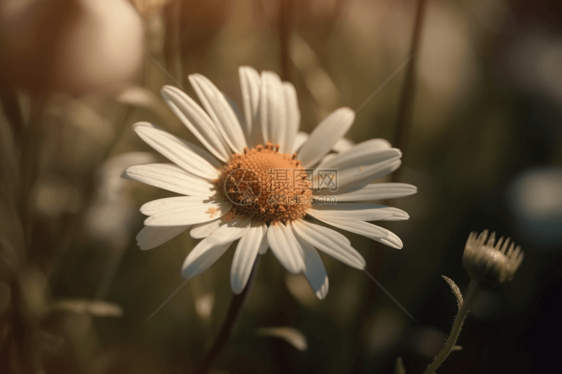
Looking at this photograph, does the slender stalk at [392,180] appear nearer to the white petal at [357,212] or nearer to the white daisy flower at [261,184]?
the white daisy flower at [261,184]

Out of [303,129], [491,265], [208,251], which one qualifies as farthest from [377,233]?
[303,129]

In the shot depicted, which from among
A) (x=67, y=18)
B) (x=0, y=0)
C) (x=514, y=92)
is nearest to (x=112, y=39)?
(x=67, y=18)

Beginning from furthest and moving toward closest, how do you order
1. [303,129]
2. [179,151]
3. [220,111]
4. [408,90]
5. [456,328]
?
[303,129], [408,90], [220,111], [179,151], [456,328]

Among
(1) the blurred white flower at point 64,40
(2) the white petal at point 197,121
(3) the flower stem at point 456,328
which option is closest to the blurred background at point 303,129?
(1) the blurred white flower at point 64,40

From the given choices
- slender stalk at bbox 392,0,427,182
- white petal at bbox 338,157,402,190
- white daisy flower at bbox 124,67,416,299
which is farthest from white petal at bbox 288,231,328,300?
slender stalk at bbox 392,0,427,182

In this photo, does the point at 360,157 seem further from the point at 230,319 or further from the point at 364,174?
the point at 230,319

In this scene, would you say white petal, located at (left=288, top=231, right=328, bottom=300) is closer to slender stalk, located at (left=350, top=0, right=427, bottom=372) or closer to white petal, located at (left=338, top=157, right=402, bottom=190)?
white petal, located at (left=338, top=157, right=402, bottom=190)

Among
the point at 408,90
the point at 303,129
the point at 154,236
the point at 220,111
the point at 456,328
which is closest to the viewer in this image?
the point at 456,328
